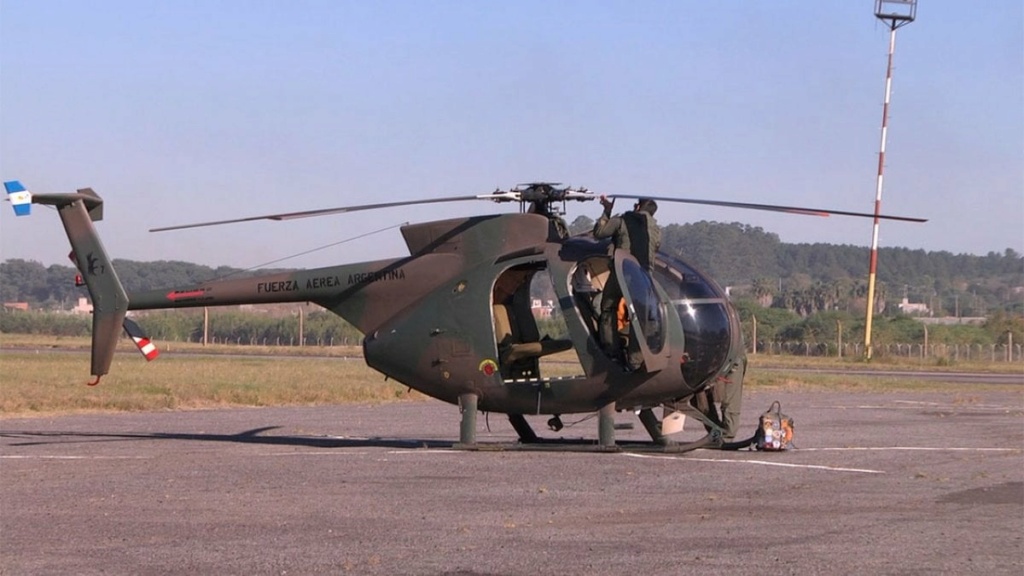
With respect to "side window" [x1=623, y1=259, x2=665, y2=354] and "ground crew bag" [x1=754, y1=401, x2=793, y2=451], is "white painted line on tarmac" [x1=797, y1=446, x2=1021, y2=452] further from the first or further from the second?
"side window" [x1=623, y1=259, x2=665, y2=354]

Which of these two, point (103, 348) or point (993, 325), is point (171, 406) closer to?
point (103, 348)

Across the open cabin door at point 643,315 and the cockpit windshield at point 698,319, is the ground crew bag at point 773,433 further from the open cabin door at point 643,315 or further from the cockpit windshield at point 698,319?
the open cabin door at point 643,315

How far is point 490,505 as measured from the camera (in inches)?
426

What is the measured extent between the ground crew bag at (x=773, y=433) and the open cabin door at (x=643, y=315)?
1.89 m

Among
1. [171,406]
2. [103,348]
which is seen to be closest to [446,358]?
[103,348]

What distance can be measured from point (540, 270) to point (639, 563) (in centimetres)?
724

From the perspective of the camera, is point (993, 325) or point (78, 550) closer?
point (78, 550)

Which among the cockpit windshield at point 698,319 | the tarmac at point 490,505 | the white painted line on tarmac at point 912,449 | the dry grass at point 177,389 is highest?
the cockpit windshield at point 698,319

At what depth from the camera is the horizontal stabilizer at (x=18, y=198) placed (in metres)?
15.4

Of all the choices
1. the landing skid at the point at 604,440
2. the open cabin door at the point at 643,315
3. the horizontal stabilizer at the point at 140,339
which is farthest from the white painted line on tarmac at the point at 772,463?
the horizontal stabilizer at the point at 140,339

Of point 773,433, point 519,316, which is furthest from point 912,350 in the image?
point 519,316

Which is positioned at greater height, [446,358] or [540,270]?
[540,270]

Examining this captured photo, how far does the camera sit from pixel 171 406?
2391cm

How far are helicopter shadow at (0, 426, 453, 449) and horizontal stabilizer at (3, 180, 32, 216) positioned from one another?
10.0 ft
